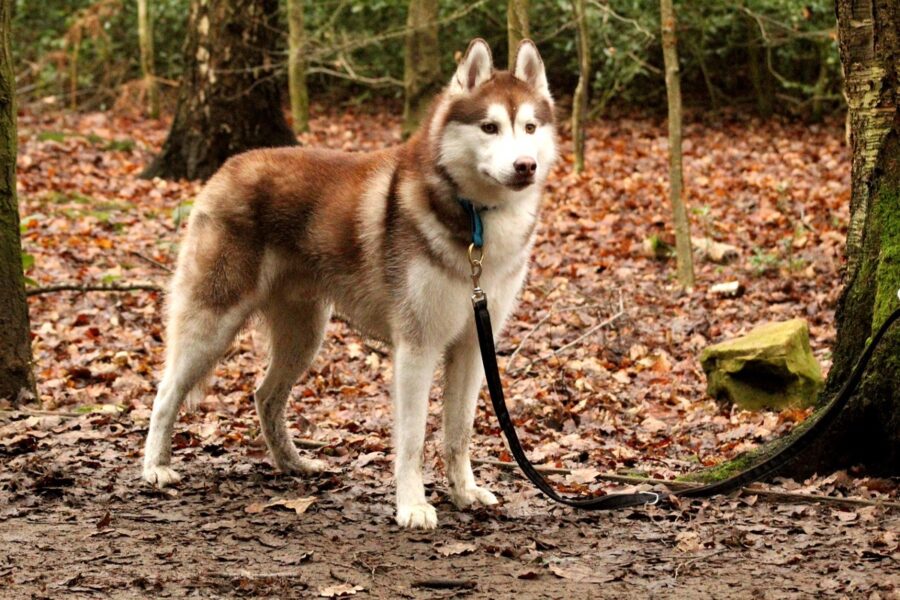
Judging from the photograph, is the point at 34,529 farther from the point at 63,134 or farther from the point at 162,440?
the point at 63,134

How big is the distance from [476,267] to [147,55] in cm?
1573

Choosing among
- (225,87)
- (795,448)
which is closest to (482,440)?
(795,448)

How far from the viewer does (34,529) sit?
180 inches

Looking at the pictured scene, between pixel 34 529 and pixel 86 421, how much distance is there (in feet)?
5.91

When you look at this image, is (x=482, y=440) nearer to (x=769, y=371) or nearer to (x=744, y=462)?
(x=744, y=462)

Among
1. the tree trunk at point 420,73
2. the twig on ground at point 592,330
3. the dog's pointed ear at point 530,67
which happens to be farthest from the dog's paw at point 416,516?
the tree trunk at point 420,73

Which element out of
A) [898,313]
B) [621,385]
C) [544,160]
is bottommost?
[621,385]

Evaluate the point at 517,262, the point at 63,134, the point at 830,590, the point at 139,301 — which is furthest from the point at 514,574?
the point at 63,134

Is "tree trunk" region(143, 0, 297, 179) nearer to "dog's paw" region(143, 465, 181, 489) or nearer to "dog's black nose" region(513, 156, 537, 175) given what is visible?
"dog's paw" region(143, 465, 181, 489)

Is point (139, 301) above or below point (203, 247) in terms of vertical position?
below

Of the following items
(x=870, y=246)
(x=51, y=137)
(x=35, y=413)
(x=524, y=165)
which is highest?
(x=524, y=165)

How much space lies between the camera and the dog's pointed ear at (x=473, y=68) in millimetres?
4754

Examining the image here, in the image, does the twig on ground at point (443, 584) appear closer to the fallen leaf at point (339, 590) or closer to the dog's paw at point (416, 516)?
the fallen leaf at point (339, 590)

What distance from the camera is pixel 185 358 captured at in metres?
5.52
